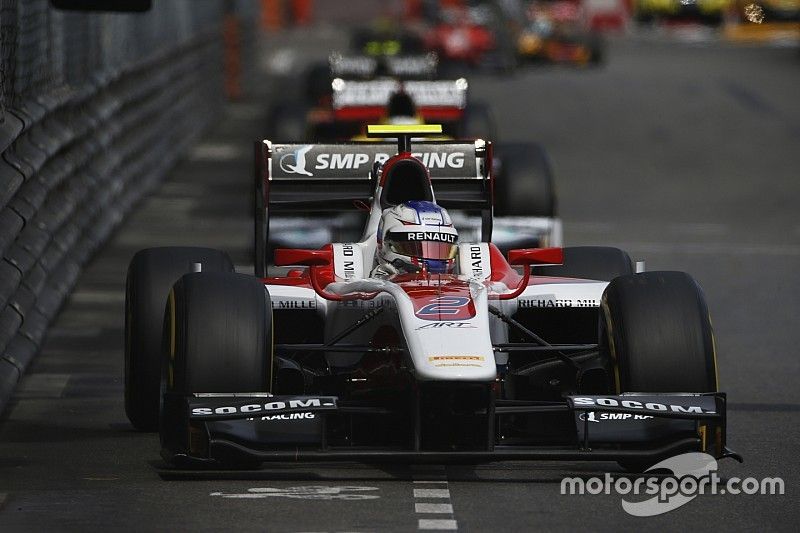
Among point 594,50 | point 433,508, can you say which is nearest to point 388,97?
point 433,508

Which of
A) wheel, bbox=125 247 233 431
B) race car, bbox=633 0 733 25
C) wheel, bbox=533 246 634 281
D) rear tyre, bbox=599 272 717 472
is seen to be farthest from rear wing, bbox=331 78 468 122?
race car, bbox=633 0 733 25

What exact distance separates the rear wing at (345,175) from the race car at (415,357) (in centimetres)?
85

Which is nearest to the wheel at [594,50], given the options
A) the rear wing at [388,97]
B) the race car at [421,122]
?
the race car at [421,122]

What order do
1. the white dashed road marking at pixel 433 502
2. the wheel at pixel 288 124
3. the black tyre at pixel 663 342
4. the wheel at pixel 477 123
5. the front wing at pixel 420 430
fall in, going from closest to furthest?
the white dashed road marking at pixel 433 502 < the front wing at pixel 420 430 < the black tyre at pixel 663 342 < the wheel at pixel 288 124 < the wheel at pixel 477 123

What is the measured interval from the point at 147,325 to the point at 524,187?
6612 mm

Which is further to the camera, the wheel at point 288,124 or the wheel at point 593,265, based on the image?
the wheel at point 288,124

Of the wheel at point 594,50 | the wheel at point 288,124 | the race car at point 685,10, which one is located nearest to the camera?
the wheel at point 288,124

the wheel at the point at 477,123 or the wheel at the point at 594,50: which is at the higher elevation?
the wheel at the point at 477,123

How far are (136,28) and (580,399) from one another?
47.1 ft

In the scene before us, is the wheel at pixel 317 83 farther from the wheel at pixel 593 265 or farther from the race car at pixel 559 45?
the race car at pixel 559 45

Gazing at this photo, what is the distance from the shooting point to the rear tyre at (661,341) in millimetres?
8109

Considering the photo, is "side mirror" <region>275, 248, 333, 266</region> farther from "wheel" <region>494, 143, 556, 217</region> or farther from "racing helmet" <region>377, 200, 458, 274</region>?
"wheel" <region>494, 143, 556, 217</region>
